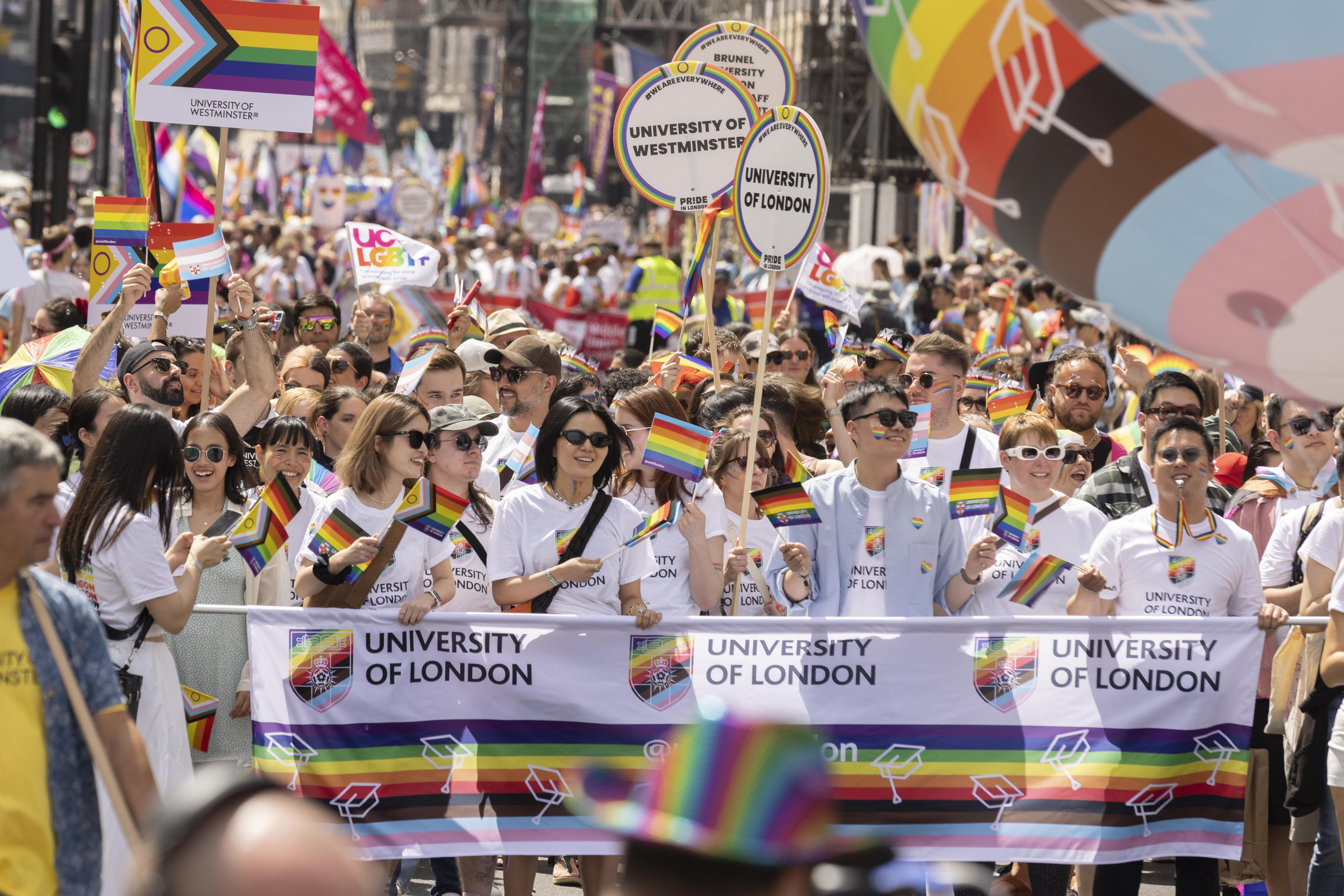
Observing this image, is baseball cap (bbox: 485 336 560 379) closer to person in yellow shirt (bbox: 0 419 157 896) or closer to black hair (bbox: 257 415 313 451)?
black hair (bbox: 257 415 313 451)

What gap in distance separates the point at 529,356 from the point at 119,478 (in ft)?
10.4

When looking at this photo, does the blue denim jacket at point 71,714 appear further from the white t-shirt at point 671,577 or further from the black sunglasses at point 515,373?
the black sunglasses at point 515,373

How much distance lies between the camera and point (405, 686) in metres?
5.52

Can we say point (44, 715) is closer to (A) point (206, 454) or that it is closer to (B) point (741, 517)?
(A) point (206, 454)

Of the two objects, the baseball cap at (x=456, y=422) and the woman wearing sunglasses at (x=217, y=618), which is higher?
the baseball cap at (x=456, y=422)

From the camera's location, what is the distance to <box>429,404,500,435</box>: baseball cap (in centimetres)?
588

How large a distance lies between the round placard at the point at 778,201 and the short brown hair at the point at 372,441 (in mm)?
1743

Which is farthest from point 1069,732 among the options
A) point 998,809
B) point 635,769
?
point 635,769

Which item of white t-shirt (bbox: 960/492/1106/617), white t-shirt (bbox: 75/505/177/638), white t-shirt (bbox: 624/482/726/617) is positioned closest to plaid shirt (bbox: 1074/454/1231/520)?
white t-shirt (bbox: 960/492/1106/617)

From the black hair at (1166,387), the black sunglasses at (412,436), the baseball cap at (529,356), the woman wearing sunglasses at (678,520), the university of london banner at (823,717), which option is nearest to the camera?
the university of london banner at (823,717)

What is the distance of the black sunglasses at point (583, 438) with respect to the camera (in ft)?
18.5

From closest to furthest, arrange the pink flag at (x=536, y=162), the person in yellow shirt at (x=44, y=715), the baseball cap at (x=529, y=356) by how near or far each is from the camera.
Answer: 1. the person in yellow shirt at (x=44, y=715)
2. the baseball cap at (x=529, y=356)
3. the pink flag at (x=536, y=162)

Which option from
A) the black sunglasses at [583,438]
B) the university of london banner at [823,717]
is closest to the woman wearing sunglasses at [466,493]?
the black sunglasses at [583,438]

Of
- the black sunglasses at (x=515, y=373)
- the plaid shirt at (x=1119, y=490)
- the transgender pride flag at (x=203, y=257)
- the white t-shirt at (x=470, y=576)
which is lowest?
the white t-shirt at (x=470, y=576)
